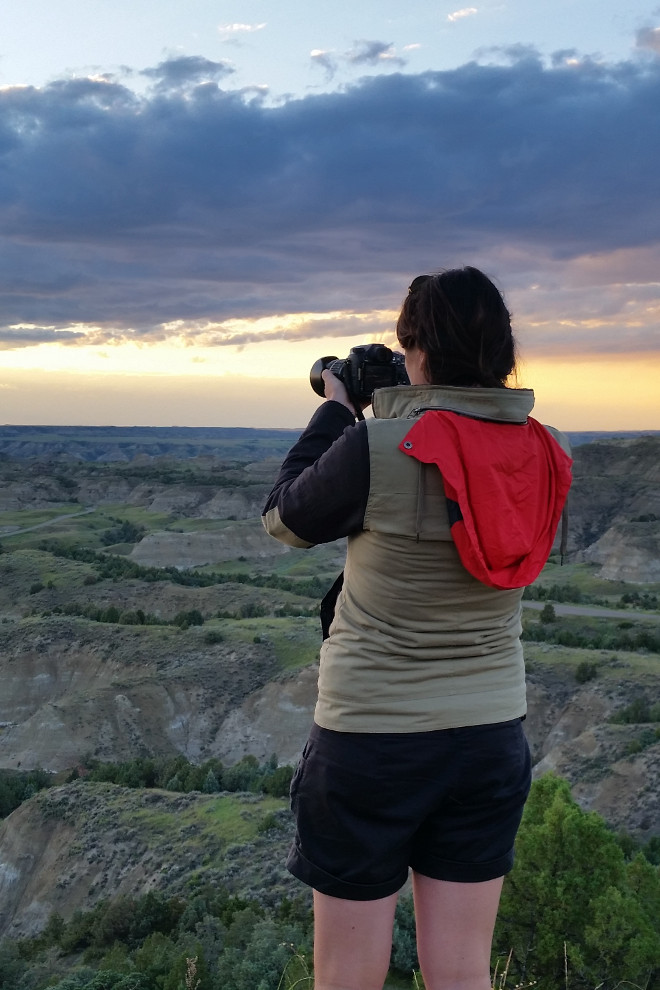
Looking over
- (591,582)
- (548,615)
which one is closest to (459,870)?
(548,615)

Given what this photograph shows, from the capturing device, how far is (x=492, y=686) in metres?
2.73

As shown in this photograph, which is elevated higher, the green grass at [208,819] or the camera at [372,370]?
the camera at [372,370]

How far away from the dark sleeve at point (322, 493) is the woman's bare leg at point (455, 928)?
3.84ft

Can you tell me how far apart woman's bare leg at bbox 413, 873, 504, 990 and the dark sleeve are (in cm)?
117

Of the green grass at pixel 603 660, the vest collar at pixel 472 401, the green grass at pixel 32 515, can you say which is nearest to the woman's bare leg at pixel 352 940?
the vest collar at pixel 472 401

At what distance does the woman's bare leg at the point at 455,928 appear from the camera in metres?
2.78

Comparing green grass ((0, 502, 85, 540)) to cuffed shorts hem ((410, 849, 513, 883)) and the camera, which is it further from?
cuffed shorts hem ((410, 849, 513, 883))

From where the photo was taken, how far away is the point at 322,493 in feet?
8.65

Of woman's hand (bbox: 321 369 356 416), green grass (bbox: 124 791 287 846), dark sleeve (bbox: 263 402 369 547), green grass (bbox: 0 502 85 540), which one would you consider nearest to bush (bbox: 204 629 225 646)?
green grass (bbox: 124 791 287 846)

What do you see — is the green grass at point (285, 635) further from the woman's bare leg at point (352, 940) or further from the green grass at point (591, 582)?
the woman's bare leg at point (352, 940)

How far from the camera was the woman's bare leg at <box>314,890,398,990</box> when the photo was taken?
2684mm

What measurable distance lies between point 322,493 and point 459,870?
1277mm

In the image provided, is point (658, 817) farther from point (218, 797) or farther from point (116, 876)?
point (116, 876)

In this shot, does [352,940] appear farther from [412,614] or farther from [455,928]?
[412,614]
